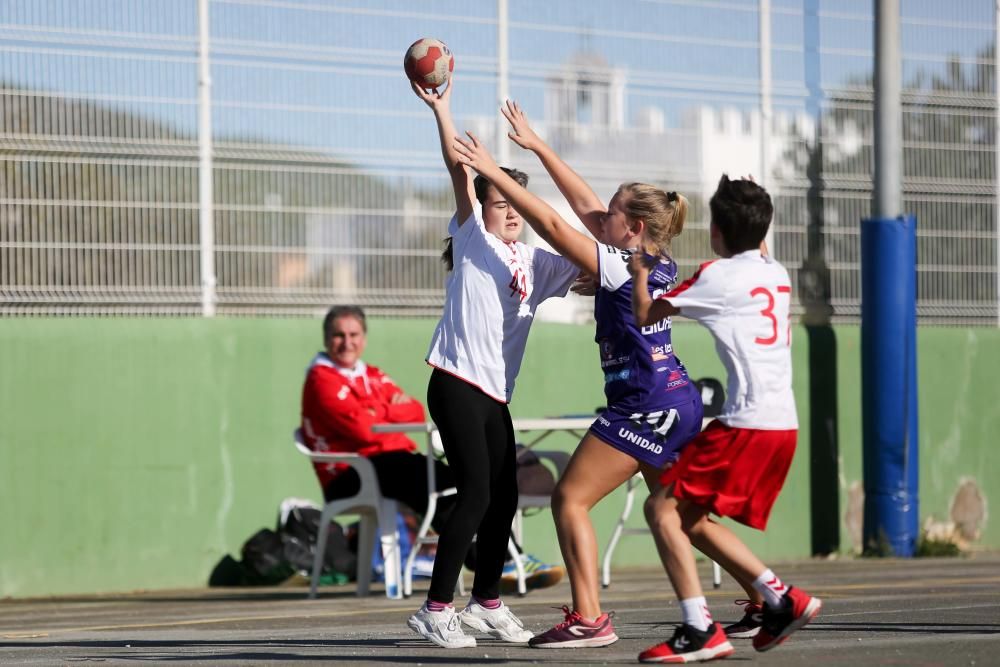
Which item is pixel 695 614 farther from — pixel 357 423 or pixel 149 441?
pixel 149 441

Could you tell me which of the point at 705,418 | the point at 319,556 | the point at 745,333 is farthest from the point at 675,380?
the point at 319,556

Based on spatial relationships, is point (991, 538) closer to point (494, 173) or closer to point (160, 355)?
point (160, 355)

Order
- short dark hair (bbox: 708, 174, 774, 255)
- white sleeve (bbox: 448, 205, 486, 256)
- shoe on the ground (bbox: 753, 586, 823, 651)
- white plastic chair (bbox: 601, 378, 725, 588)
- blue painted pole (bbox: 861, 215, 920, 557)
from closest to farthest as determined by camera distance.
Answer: shoe on the ground (bbox: 753, 586, 823, 651), short dark hair (bbox: 708, 174, 774, 255), white sleeve (bbox: 448, 205, 486, 256), white plastic chair (bbox: 601, 378, 725, 588), blue painted pole (bbox: 861, 215, 920, 557)

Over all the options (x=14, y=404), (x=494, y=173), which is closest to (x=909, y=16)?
(x=14, y=404)

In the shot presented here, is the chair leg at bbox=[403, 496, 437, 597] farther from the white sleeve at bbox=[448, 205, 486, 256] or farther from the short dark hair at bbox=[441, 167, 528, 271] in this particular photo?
the white sleeve at bbox=[448, 205, 486, 256]

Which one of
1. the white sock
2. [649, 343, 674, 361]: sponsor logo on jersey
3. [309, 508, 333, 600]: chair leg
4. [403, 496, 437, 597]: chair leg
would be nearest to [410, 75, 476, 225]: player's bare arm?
[649, 343, 674, 361]: sponsor logo on jersey

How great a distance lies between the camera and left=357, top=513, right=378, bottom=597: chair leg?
9914mm

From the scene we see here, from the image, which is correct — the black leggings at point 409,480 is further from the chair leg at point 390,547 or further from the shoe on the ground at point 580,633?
the shoe on the ground at point 580,633

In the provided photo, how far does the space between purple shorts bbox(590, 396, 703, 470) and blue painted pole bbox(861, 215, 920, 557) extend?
7062 millimetres

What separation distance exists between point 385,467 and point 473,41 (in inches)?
153

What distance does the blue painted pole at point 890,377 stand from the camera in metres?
12.7

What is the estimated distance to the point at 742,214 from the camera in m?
5.64

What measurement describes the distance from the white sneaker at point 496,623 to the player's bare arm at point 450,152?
151cm

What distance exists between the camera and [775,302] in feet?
18.4
